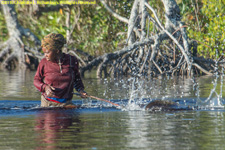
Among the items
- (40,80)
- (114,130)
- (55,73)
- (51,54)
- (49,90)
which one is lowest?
(114,130)

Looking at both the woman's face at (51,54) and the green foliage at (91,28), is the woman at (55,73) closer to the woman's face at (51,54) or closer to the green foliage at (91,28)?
the woman's face at (51,54)

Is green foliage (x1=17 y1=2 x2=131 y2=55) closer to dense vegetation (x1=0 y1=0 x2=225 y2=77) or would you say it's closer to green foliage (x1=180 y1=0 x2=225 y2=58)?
dense vegetation (x1=0 y1=0 x2=225 y2=77)

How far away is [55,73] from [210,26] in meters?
10.5

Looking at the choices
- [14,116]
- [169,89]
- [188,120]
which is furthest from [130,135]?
[169,89]

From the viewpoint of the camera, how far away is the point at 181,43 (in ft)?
53.4

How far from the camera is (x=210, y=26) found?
58.2ft

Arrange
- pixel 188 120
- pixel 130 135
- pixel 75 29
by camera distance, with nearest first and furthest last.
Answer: pixel 130 135, pixel 188 120, pixel 75 29

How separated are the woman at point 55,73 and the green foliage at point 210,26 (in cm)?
889

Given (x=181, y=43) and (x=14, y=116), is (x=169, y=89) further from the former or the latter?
(x=14, y=116)

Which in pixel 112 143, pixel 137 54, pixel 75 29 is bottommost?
pixel 112 143

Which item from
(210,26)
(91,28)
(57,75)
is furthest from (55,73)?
(91,28)

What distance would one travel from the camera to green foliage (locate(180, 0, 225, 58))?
56.7 feet

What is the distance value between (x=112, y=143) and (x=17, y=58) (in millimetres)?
16968

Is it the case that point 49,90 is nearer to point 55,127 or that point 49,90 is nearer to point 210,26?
point 55,127
